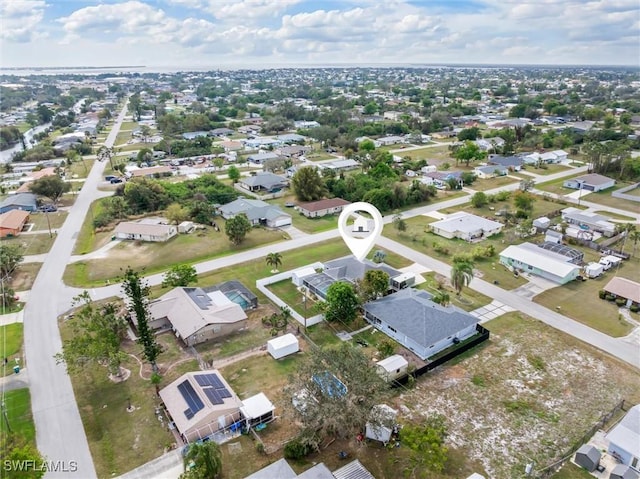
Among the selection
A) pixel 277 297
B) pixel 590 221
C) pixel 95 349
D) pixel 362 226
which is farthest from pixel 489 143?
pixel 95 349

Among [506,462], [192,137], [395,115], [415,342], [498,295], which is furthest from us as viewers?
[395,115]

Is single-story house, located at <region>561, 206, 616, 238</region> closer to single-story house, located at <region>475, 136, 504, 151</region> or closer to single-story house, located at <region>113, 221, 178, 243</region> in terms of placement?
single-story house, located at <region>475, 136, 504, 151</region>

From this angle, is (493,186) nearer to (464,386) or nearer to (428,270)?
(428,270)

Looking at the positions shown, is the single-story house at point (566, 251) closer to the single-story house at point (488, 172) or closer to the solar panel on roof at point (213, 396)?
the single-story house at point (488, 172)

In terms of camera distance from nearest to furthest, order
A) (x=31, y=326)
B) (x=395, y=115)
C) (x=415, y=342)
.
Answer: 1. (x=415, y=342)
2. (x=31, y=326)
3. (x=395, y=115)

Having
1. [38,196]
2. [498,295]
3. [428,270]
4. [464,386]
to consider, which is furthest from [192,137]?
[464,386]

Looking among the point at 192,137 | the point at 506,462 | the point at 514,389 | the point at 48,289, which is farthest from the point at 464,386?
the point at 192,137

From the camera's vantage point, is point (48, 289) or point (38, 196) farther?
point (38, 196)
